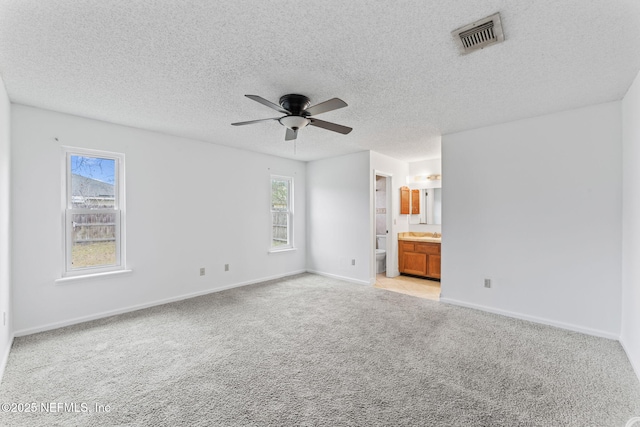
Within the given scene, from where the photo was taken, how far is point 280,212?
5.79 m

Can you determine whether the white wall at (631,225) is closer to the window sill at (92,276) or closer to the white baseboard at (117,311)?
the white baseboard at (117,311)

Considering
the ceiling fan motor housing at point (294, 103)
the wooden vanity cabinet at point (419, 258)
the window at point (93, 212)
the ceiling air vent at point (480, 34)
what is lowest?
the wooden vanity cabinet at point (419, 258)

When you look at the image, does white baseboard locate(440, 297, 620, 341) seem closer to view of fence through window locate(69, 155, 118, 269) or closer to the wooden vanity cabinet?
the wooden vanity cabinet

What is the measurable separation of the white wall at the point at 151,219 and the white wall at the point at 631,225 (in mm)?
4753

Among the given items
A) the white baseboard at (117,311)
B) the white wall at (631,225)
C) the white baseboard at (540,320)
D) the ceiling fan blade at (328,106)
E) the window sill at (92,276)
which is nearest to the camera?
the ceiling fan blade at (328,106)

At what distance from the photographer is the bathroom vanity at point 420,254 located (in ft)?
17.5

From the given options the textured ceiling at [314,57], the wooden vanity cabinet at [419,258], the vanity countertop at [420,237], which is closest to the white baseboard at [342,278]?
the wooden vanity cabinet at [419,258]

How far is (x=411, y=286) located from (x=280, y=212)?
291cm

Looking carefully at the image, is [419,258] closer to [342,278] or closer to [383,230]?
[383,230]

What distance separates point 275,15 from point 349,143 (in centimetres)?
300

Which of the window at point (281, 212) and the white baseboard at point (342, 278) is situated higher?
the window at point (281, 212)

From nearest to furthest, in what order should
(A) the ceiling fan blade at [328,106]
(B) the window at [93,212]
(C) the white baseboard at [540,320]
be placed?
1. (A) the ceiling fan blade at [328,106]
2. (C) the white baseboard at [540,320]
3. (B) the window at [93,212]

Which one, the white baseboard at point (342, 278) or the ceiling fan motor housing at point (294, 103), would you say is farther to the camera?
the white baseboard at point (342, 278)

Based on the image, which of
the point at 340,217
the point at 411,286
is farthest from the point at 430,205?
the point at 340,217
